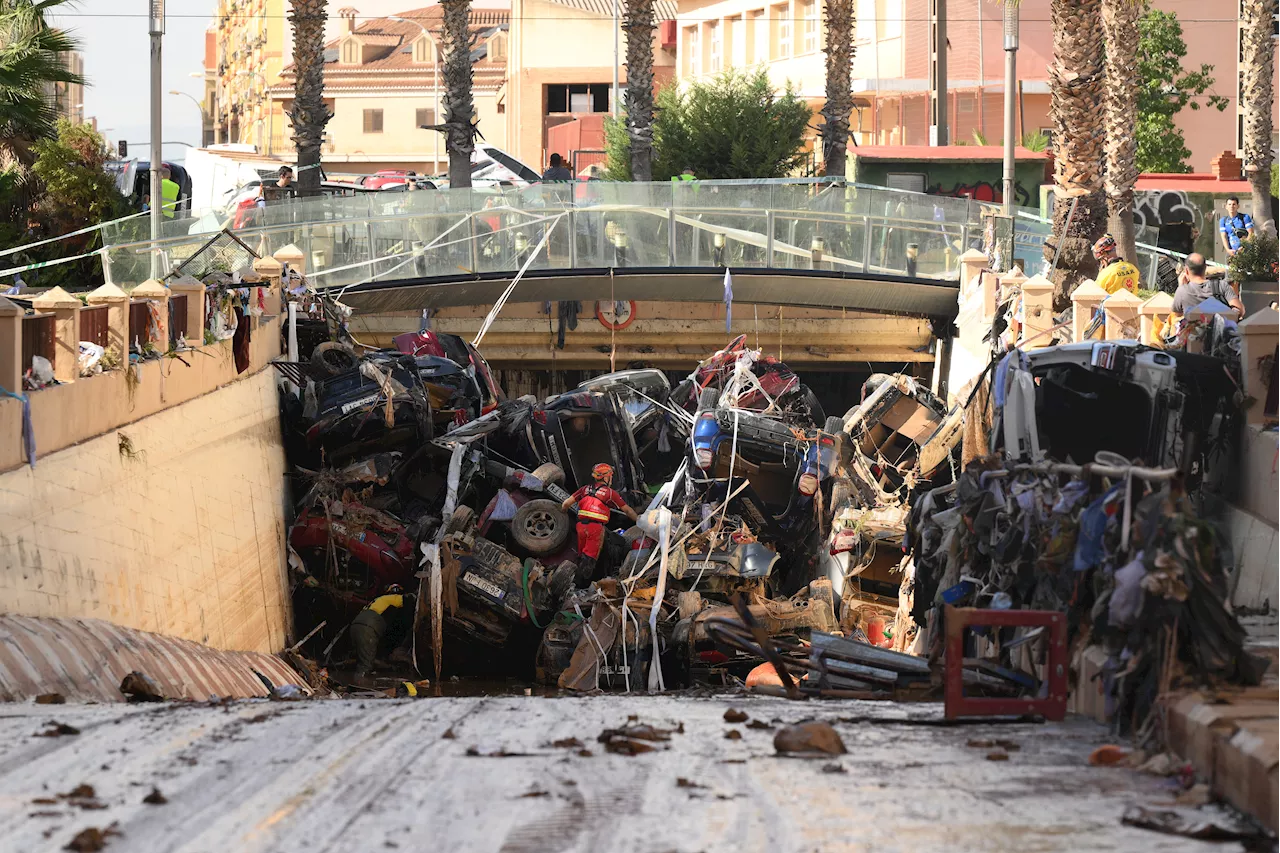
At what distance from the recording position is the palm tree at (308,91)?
115 feet

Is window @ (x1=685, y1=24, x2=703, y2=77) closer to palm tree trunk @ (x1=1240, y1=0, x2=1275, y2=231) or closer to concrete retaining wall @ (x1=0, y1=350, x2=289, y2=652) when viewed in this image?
palm tree trunk @ (x1=1240, y1=0, x2=1275, y2=231)

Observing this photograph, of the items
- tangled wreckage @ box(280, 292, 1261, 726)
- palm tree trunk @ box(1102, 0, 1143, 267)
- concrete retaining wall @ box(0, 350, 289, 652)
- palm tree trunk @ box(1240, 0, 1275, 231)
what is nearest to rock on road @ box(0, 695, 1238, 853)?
concrete retaining wall @ box(0, 350, 289, 652)

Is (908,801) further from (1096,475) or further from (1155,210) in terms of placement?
(1155,210)

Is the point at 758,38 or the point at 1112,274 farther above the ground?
the point at 758,38

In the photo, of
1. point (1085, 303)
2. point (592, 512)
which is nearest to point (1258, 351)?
point (1085, 303)

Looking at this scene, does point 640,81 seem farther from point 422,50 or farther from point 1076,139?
point 422,50

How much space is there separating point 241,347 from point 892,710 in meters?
14.3

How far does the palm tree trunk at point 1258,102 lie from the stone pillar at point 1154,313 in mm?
15430

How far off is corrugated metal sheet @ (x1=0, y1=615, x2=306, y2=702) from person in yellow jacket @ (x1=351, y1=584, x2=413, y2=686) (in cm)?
553

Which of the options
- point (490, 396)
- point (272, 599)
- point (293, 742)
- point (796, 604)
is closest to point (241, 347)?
point (272, 599)

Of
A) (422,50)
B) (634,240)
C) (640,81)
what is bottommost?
(634,240)

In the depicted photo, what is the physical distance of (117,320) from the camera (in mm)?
17953

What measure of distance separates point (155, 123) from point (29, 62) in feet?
9.23

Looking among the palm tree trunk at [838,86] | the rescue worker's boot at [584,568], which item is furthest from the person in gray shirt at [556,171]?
the rescue worker's boot at [584,568]
